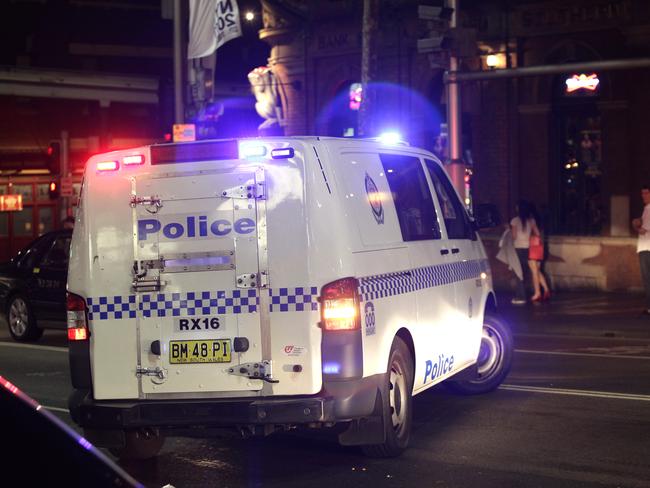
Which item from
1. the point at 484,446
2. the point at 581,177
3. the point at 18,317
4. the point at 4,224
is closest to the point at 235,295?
the point at 484,446

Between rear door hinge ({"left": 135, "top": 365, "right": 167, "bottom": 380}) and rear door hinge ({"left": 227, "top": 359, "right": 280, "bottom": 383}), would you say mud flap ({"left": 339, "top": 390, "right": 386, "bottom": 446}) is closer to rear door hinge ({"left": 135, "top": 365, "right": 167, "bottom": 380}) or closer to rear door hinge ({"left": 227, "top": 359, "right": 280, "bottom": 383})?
rear door hinge ({"left": 227, "top": 359, "right": 280, "bottom": 383})

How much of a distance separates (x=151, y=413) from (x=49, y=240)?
381 inches

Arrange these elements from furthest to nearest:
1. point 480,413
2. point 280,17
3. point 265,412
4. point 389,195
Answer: point 280,17, point 480,413, point 389,195, point 265,412

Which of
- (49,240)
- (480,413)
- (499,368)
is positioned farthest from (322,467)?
(49,240)

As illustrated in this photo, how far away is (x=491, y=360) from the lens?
1070 cm

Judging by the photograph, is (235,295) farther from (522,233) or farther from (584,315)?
(522,233)

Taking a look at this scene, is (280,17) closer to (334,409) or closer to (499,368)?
(499,368)

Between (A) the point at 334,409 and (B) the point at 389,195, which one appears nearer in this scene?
(A) the point at 334,409

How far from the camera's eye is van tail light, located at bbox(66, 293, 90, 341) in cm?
778

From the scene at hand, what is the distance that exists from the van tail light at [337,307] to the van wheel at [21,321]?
393 inches

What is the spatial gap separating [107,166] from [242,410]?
1887 millimetres

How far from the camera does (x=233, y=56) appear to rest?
50094 mm

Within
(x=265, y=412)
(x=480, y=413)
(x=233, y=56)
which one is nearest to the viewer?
(x=265, y=412)

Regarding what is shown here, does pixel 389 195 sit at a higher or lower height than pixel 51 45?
lower
